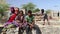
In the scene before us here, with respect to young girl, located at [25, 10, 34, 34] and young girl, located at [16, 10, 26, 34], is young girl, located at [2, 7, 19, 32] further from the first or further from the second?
young girl, located at [25, 10, 34, 34]

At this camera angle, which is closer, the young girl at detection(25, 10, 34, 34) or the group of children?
the group of children

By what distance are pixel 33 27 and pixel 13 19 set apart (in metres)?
0.84

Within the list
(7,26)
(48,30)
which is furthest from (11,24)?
(48,30)

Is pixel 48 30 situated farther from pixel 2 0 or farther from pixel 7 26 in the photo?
pixel 2 0

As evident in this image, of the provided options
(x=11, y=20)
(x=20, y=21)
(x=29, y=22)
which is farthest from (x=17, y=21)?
(x=29, y=22)

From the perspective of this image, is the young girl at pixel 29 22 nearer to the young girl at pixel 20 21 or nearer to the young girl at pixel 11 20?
the young girl at pixel 20 21

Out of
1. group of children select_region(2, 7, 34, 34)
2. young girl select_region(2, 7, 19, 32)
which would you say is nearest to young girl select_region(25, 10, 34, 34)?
group of children select_region(2, 7, 34, 34)

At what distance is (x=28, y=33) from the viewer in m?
8.88

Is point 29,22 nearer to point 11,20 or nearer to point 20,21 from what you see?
point 20,21

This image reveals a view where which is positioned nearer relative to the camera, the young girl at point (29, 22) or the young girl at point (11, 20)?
the young girl at point (11, 20)

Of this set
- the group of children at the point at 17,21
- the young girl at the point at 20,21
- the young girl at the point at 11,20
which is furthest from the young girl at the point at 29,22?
the young girl at the point at 11,20

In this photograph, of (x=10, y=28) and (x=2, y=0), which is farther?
(x=2, y=0)

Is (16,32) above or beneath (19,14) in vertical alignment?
beneath

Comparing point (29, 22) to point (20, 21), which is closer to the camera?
point (20, 21)
